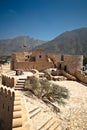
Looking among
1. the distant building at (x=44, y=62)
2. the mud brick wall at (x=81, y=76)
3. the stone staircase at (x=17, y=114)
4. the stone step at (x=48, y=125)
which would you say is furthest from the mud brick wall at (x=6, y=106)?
the distant building at (x=44, y=62)

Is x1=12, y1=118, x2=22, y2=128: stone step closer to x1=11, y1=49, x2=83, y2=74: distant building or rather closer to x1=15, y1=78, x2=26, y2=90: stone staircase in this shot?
x1=15, y1=78, x2=26, y2=90: stone staircase

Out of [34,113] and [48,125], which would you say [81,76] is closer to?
[34,113]

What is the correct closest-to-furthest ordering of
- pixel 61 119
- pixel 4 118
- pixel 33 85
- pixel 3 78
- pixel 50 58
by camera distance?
pixel 4 118 < pixel 61 119 < pixel 33 85 < pixel 3 78 < pixel 50 58

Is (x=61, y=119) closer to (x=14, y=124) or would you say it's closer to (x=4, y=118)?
(x=4, y=118)

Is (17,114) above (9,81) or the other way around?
the other way around

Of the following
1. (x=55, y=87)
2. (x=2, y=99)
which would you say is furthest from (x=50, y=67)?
(x=2, y=99)

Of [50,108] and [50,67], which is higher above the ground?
[50,67]

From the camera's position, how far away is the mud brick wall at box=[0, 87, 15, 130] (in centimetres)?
703

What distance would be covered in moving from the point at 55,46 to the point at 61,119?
256 feet

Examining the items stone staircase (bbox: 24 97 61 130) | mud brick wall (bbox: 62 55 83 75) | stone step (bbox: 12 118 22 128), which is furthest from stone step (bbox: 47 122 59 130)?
mud brick wall (bbox: 62 55 83 75)

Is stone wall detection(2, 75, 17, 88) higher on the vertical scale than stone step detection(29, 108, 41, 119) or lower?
higher

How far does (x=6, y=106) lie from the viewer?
24.9 feet

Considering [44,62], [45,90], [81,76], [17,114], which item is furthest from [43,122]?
[44,62]

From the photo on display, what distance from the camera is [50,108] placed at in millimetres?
10328
